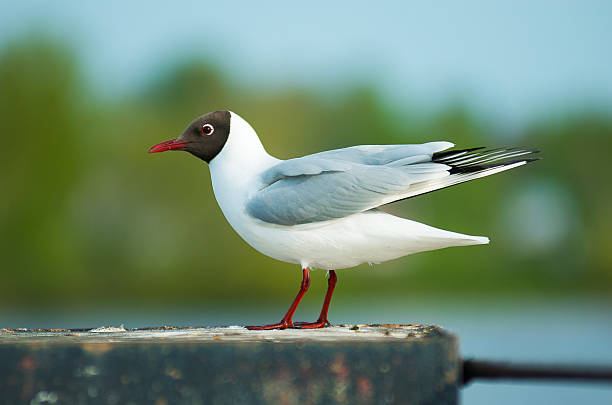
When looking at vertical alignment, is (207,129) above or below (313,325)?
above

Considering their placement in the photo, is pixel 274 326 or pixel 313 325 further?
pixel 313 325

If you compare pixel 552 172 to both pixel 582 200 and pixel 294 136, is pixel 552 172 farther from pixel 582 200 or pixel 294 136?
pixel 294 136

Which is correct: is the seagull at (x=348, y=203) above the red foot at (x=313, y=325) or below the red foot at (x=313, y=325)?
above

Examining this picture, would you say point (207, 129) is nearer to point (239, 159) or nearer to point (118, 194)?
point (239, 159)

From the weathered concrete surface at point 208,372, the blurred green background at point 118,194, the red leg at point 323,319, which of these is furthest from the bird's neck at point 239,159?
the blurred green background at point 118,194

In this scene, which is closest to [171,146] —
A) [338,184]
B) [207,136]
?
[207,136]

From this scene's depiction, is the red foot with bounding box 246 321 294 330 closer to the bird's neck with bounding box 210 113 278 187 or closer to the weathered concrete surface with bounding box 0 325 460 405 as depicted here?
the bird's neck with bounding box 210 113 278 187

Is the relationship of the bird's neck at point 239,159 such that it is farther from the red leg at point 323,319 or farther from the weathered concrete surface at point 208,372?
the weathered concrete surface at point 208,372

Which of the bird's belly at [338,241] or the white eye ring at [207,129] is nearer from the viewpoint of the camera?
the bird's belly at [338,241]

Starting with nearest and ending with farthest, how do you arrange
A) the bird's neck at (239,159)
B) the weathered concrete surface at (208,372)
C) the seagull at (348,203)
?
1. the weathered concrete surface at (208,372)
2. the seagull at (348,203)
3. the bird's neck at (239,159)

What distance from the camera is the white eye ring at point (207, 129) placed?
15.2ft

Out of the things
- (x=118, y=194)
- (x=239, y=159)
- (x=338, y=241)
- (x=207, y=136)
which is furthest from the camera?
(x=118, y=194)

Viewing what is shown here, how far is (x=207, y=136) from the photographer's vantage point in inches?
182

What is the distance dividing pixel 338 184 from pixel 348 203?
0.42 feet
